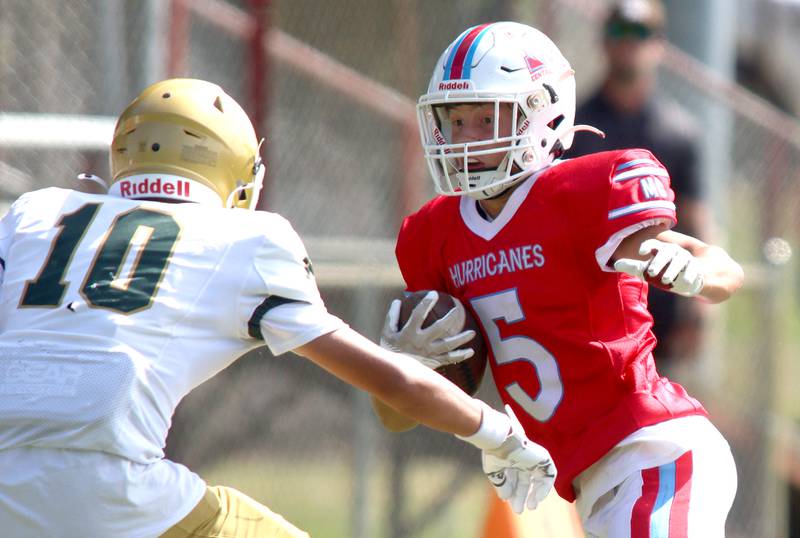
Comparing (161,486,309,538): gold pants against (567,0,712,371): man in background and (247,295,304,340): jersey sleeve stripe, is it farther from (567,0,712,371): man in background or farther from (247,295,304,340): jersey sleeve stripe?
(567,0,712,371): man in background

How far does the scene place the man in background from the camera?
21.0 feet

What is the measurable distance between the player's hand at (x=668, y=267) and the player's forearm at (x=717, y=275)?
18 centimetres

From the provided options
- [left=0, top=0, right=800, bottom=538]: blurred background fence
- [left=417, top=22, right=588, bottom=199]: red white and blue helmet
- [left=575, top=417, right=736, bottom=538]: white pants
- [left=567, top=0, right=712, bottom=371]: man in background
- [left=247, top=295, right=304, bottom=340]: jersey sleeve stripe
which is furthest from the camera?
[left=567, top=0, right=712, bottom=371]: man in background

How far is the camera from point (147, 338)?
3.00m

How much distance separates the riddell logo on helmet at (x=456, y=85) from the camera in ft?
12.2

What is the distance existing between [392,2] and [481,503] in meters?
2.51

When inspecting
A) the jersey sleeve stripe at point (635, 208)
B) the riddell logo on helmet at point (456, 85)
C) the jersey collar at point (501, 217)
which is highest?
the riddell logo on helmet at point (456, 85)

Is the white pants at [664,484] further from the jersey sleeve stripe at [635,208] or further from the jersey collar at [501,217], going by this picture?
the jersey collar at [501,217]

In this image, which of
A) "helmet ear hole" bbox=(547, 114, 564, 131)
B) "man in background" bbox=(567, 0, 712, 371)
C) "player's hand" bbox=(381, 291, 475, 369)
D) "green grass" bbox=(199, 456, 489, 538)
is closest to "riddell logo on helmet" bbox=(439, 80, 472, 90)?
"helmet ear hole" bbox=(547, 114, 564, 131)

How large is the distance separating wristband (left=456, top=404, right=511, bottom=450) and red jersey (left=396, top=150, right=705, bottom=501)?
37 centimetres

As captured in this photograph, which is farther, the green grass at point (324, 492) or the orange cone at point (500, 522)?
the green grass at point (324, 492)

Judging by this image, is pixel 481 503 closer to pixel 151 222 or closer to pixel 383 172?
pixel 383 172

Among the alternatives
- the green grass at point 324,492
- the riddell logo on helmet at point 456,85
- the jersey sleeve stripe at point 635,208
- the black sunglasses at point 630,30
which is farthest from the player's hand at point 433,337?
the black sunglasses at point 630,30

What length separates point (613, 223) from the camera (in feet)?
11.3
